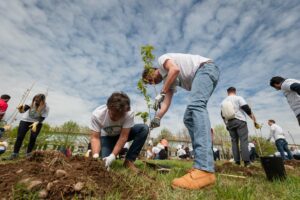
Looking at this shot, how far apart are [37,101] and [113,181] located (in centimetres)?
460

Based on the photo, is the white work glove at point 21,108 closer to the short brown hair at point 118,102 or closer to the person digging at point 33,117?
the person digging at point 33,117

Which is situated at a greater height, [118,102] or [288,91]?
[288,91]

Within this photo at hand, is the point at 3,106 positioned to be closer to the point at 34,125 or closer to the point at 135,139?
the point at 34,125

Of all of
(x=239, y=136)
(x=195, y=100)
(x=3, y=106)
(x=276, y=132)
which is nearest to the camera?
(x=195, y=100)

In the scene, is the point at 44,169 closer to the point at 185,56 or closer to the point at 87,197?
the point at 87,197

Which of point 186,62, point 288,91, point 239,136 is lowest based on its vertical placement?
point 239,136

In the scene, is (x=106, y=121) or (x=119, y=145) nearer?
(x=119, y=145)

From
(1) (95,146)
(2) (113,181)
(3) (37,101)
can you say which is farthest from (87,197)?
(3) (37,101)

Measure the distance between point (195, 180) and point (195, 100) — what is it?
0.81 meters

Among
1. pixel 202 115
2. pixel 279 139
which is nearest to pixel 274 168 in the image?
pixel 202 115

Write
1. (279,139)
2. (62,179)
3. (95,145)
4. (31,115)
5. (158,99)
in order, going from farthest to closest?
1. (279,139)
2. (31,115)
3. (95,145)
4. (158,99)
5. (62,179)

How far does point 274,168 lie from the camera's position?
261cm

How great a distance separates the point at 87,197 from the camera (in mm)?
1432

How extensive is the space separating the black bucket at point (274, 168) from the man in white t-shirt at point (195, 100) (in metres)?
1.05
